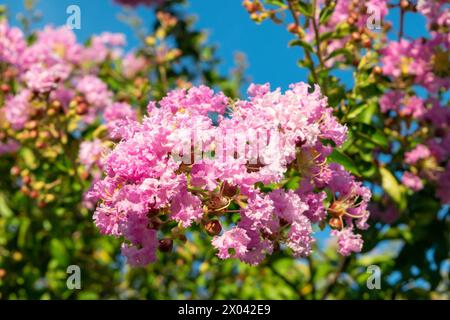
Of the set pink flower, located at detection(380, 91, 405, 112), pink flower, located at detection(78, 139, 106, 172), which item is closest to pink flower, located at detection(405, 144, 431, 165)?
pink flower, located at detection(380, 91, 405, 112)

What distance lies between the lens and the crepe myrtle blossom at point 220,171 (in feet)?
4.99

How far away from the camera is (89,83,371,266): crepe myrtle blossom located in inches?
59.9

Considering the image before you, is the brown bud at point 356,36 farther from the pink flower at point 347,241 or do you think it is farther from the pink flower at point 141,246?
the pink flower at point 141,246

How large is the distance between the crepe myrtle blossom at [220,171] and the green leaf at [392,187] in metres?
0.86

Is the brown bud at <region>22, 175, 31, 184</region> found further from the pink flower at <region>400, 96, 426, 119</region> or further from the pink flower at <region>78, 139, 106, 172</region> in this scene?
the pink flower at <region>400, 96, 426, 119</region>

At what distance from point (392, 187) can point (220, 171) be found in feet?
4.02

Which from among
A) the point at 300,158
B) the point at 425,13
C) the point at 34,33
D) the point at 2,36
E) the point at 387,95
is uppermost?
the point at 34,33

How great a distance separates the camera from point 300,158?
1.70m

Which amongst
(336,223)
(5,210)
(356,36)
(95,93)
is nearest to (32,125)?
(95,93)

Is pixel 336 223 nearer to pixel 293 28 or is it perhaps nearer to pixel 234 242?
pixel 234 242

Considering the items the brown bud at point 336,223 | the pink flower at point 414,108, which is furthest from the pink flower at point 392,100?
the brown bud at point 336,223

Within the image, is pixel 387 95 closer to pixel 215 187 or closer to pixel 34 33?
pixel 215 187
